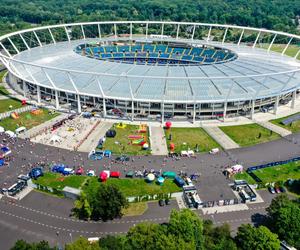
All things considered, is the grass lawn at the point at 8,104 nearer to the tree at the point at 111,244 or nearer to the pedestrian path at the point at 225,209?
the tree at the point at 111,244

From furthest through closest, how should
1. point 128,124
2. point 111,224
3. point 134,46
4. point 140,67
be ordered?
point 134,46
point 140,67
point 128,124
point 111,224

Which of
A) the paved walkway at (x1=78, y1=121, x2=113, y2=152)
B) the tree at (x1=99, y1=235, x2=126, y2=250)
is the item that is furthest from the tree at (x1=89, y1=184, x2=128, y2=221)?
the paved walkway at (x1=78, y1=121, x2=113, y2=152)

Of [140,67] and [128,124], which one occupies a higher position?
[140,67]

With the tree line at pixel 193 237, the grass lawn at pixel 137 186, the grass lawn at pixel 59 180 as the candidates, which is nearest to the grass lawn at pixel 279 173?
the tree line at pixel 193 237

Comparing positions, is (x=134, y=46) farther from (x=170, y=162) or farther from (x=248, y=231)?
(x=248, y=231)

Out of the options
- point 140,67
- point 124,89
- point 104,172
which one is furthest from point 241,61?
point 104,172

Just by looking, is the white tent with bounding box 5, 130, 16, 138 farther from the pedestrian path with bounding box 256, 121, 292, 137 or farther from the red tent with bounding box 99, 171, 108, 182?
the pedestrian path with bounding box 256, 121, 292, 137
